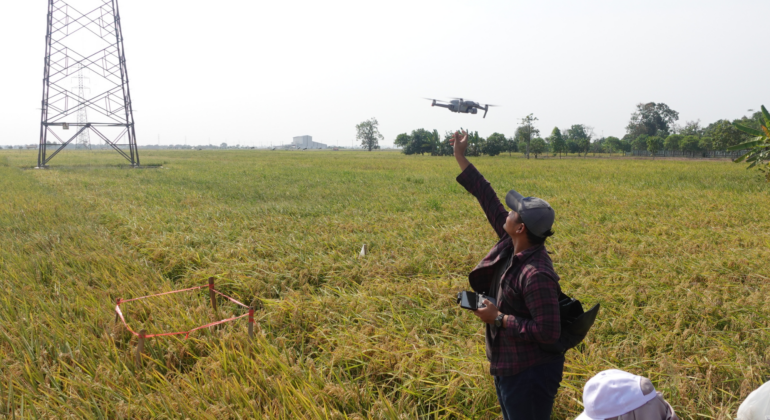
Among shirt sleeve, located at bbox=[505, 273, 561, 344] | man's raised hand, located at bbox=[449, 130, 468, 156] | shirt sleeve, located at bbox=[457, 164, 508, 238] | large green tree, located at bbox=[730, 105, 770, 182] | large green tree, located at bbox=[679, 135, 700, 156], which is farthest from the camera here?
large green tree, located at bbox=[679, 135, 700, 156]

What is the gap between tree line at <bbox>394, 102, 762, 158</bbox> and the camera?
54.9 meters

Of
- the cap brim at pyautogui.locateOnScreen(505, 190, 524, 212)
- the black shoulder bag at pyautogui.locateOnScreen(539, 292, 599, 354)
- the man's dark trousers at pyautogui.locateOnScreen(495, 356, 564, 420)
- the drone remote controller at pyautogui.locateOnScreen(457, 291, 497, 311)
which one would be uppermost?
the cap brim at pyautogui.locateOnScreen(505, 190, 524, 212)

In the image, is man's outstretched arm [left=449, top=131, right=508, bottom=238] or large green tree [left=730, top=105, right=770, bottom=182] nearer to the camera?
man's outstretched arm [left=449, top=131, right=508, bottom=238]

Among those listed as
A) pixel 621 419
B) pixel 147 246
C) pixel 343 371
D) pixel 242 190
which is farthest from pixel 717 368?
pixel 242 190

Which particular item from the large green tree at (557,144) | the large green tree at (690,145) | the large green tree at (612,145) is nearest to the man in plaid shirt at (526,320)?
the large green tree at (557,144)

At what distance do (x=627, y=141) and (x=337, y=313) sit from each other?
9377cm

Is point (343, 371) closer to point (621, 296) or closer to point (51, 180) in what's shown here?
point (621, 296)

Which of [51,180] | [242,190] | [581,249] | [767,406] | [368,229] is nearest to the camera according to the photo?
[767,406]

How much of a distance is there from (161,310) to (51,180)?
17.1 m

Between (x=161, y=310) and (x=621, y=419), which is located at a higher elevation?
(x=621, y=419)

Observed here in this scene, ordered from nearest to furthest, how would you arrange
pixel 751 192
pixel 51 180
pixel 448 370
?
pixel 448 370
pixel 751 192
pixel 51 180

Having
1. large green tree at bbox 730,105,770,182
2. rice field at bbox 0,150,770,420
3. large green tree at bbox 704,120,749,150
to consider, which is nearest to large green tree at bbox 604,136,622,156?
large green tree at bbox 704,120,749,150

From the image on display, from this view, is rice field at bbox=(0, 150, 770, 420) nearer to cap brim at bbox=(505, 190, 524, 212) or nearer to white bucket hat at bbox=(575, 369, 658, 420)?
white bucket hat at bbox=(575, 369, 658, 420)

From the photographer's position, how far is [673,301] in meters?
4.19
